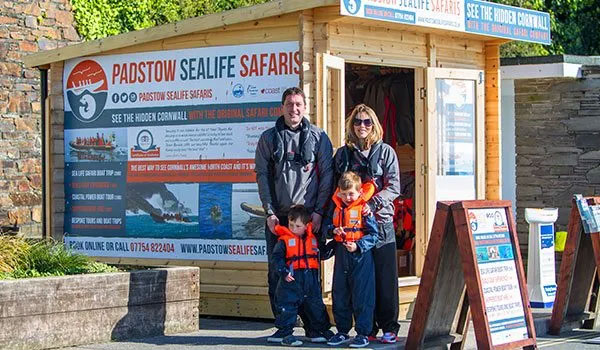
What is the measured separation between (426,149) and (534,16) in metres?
2.20

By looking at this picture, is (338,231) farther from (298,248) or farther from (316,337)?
(316,337)

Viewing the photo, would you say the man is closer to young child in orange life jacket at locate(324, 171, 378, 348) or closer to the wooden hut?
young child in orange life jacket at locate(324, 171, 378, 348)

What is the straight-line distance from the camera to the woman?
9.86 metres

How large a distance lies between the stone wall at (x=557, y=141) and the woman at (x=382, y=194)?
24.3ft

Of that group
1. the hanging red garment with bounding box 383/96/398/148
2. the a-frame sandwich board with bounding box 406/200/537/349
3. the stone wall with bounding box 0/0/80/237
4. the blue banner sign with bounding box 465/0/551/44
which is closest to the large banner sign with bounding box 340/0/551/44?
the blue banner sign with bounding box 465/0/551/44

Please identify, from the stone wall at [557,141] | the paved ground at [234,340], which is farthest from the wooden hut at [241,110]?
the stone wall at [557,141]

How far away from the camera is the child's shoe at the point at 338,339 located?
9.72 m

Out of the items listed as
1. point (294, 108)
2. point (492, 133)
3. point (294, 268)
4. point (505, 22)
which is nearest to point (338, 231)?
point (294, 268)

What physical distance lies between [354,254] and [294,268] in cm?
51

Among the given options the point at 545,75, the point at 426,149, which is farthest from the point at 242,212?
the point at 545,75

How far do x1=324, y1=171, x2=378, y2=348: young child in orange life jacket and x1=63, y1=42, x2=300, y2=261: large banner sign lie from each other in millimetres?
1719

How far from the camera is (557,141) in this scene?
55.5ft

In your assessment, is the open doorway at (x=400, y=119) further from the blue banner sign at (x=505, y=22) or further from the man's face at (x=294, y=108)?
the man's face at (x=294, y=108)

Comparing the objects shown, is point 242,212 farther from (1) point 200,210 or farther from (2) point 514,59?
(2) point 514,59
